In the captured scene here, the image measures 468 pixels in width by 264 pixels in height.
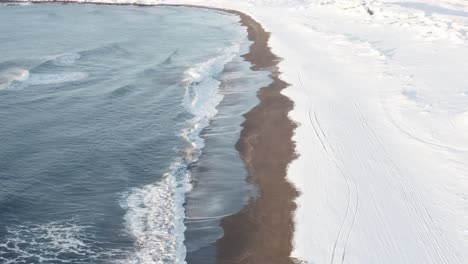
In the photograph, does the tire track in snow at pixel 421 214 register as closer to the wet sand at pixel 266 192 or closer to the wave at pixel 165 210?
the wet sand at pixel 266 192

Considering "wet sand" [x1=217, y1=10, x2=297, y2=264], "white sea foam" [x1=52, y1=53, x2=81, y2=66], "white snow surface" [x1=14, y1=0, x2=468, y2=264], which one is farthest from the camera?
"white sea foam" [x1=52, y1=53, x2=81, y2=66]

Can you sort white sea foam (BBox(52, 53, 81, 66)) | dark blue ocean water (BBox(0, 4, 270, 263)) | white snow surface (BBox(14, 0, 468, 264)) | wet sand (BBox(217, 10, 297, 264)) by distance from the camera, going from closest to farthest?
wet sand (BBox(217, 10, 297, 264)) < white snow surface (BBox(14, 0, 468, 264)) < dark blue ocean water (BBox(0, 4, 270, 263)) < white sea foam (BBox(52, 53, 81, 66))

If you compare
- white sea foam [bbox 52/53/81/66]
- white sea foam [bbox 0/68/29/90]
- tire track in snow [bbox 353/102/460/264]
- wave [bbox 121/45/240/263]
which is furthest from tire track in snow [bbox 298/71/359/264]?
white sea foam [bbox 52/53/81/66]

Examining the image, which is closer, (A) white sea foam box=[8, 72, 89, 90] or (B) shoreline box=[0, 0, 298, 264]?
(B) shoreline box=[0, 0, 298, 264]

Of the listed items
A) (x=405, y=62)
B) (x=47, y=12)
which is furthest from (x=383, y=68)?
(x=47, y=12)

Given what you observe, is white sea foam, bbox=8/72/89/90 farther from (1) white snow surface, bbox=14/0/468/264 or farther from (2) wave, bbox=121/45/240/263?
(1) white snow surface, bbox=14/0/468/264

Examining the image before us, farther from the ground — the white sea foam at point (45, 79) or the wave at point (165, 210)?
the white sea foam at point (45, 79)

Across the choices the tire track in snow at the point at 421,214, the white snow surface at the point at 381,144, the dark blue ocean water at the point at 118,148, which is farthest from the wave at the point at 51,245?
the tire track in snow at the point at 421,214

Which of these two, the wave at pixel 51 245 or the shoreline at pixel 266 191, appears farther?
the shoreline at pixel 266 191
